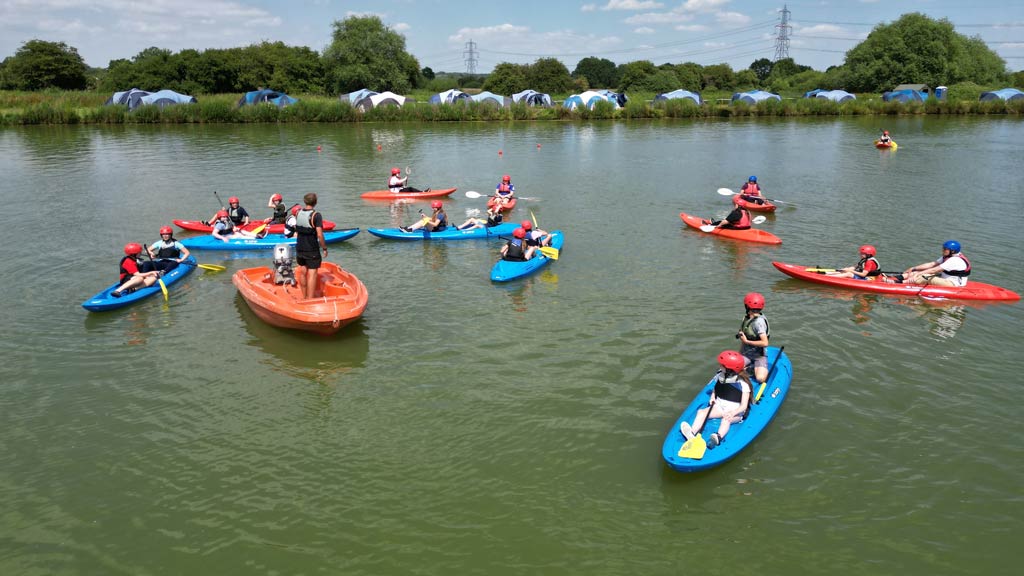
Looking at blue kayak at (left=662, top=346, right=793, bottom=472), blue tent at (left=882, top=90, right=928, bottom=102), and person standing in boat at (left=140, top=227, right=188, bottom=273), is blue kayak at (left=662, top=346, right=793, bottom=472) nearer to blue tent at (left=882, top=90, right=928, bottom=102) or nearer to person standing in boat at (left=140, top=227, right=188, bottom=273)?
person standing in boat at (left=140, top=227, right=188, bottom=273)

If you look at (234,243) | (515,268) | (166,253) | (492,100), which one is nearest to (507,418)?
(515,268)

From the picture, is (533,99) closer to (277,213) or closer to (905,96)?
(905,96)

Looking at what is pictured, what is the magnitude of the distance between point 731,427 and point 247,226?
15909 millimetres

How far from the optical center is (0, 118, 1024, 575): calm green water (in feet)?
24.3

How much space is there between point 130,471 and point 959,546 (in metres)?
10.1

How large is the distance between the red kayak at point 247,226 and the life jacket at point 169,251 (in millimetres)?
3364

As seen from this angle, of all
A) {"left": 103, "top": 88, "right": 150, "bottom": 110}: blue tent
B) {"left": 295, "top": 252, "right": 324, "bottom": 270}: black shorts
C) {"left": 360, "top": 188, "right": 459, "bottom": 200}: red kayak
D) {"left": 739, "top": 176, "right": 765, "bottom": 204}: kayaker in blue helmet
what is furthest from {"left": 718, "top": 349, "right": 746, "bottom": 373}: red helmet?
{"left": 103, "top": 88, "right": 150, "bottom": 110}: blue tent

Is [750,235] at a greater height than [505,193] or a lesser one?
lesser

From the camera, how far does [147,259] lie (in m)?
15.6

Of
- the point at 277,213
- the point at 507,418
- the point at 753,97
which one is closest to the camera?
the point at 507,418

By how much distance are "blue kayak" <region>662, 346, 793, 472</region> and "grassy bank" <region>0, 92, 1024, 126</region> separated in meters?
52.5

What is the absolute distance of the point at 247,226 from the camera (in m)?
A: 19.9

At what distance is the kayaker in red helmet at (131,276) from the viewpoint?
47.1 ft

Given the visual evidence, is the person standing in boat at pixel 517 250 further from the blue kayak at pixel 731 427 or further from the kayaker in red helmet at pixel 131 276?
the kayaker in red helmet at pixel 131 276
